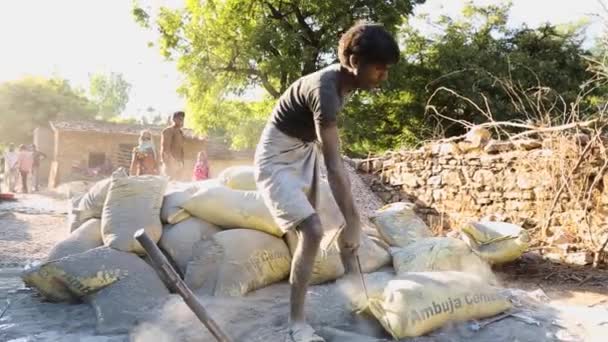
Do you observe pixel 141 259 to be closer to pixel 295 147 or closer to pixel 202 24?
pixel 295 147

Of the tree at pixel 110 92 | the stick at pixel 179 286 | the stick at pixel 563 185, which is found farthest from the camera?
the tree at pixel 110 92

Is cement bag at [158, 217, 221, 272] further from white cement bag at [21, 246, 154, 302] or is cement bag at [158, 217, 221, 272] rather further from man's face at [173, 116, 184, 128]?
man's face at [173, 116, 184, 128]

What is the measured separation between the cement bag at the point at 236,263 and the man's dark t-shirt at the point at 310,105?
776 millimetres

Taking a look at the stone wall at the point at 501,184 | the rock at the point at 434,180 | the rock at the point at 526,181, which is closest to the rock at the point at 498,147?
the stone wall at the point at 501,184

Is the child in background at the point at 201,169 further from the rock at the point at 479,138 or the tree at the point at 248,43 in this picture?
the tree at the point at 248,43

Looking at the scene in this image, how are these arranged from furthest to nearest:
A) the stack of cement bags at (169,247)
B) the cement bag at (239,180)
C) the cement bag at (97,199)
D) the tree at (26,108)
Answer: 1. the tree at (26,108)
2. the cement bag at (239,180)
3. the cement bag at (97,199)
4. the stack of cement bags at (169,247)

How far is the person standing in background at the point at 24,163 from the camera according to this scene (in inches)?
456

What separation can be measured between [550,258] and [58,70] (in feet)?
134

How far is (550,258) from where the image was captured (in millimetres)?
4516

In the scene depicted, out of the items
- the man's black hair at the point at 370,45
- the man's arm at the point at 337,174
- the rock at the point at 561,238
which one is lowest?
the rock at the point at 561,238

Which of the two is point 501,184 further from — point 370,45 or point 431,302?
point 370,45

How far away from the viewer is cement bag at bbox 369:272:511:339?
2.17 metres

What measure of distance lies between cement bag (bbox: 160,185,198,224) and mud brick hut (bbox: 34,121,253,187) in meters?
13.7

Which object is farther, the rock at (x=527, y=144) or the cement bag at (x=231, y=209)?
the rock at (x=527, y=144)
